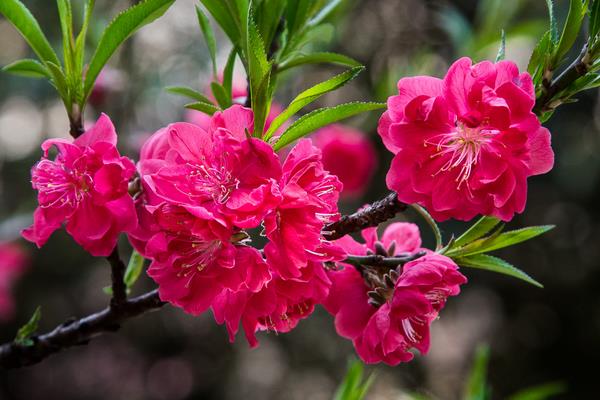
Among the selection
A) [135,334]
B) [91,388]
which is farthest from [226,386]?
[91,388]

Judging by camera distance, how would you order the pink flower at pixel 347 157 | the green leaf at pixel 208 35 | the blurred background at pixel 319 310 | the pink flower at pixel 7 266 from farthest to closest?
the blurred background at pixel 319 310 → the pink flower at pixel 7 266 → the pink flower at pixel 347 157 → the green leaf at pixel 208 35

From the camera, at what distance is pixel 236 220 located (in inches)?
24.0

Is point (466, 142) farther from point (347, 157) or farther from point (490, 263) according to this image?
point (347, 157)

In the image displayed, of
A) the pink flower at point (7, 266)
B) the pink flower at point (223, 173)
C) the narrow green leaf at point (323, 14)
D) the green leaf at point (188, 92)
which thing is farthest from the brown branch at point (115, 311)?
the pink flower at point (7, 266)

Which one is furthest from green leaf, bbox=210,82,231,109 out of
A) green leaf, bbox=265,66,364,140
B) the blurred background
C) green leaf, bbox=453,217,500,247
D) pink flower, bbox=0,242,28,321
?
pink flower, bbox=0,242,28,321

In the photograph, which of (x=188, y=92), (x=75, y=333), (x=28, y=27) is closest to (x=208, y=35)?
(x=188, y=92)

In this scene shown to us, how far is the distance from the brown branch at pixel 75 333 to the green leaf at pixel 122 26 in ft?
0.88

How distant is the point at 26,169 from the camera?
347 centimetres

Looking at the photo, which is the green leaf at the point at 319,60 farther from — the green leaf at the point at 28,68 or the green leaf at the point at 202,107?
the green leaf at the point at 28,68

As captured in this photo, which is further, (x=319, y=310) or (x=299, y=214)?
(x=319, y=310)

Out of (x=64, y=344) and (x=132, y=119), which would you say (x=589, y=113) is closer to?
(x=132, y=119)

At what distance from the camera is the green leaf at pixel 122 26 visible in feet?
2.37

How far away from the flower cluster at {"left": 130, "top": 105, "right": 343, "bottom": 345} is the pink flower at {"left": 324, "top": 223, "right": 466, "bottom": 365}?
0.08 metres

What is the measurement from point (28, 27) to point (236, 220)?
0.39 meters
